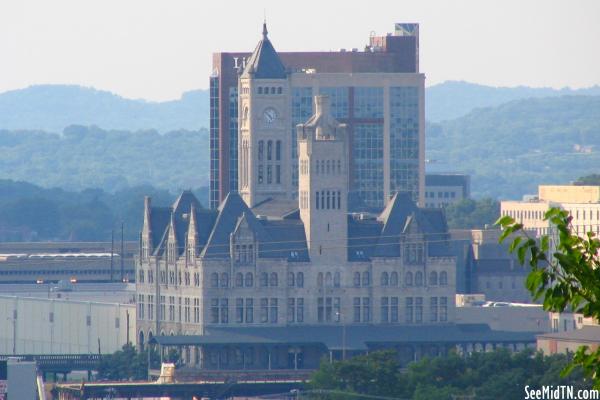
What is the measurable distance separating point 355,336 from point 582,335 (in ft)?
63.4

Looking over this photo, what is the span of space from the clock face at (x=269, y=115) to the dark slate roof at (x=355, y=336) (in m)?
23.8

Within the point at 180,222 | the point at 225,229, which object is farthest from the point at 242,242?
the point at 180,222

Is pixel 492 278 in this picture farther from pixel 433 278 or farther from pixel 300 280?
pixel 300 280

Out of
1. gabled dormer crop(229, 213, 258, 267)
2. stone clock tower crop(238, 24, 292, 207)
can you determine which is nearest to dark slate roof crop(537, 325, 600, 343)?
gabled dormer crop(229, 213, 258, 267)

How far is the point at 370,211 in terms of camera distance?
181000 millimetres

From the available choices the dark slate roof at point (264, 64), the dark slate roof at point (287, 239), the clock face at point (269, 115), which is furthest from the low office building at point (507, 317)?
the dark slate roof at point (264, 64)

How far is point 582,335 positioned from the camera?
143 meters

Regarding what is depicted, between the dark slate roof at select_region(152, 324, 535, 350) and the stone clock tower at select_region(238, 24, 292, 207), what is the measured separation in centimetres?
2157

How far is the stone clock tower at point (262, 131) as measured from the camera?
179500mm

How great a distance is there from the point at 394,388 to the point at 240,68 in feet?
243

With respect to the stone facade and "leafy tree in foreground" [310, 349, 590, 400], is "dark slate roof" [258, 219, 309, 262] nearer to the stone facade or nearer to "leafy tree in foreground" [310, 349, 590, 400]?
the stone facade

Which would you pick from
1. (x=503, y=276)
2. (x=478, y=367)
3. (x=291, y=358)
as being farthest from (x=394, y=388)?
(x=503, y=276)

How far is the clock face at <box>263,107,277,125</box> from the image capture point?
17950cm

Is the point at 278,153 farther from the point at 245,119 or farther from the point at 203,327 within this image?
the point at 203,327
